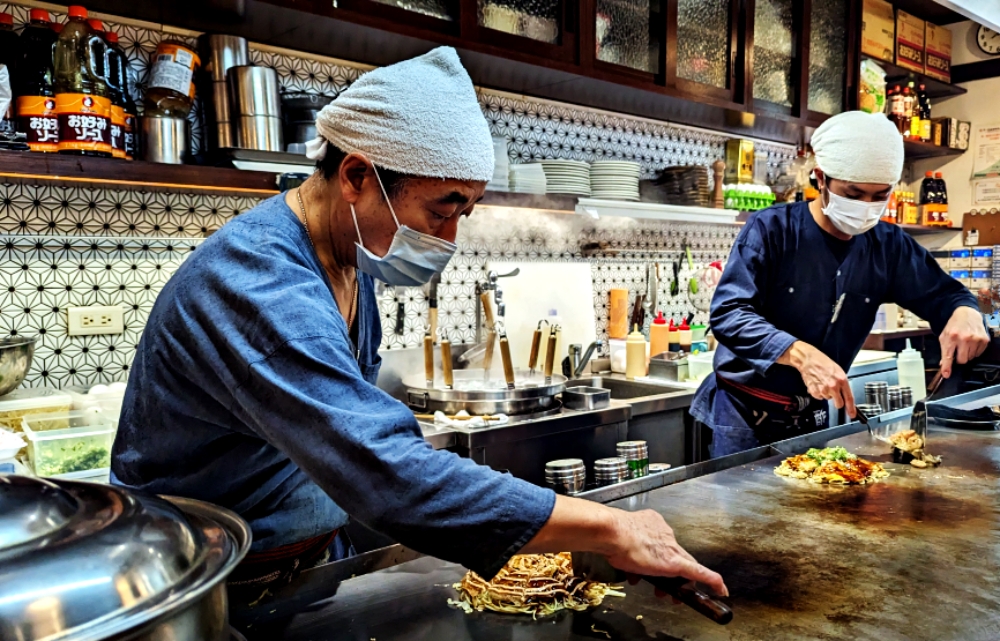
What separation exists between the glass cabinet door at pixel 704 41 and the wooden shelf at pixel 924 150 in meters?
2.16

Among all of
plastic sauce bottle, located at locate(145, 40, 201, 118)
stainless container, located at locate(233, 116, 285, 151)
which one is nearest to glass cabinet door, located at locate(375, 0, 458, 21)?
stainless container, located at locate(233, 116, 285, 151)

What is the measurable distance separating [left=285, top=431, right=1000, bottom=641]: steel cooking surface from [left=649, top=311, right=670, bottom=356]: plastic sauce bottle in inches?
81.2

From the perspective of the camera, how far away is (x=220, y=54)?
2607 mm

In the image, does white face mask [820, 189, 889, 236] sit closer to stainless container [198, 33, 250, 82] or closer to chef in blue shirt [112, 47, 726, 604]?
chef in blue shirt [112, 47, 726, 604]

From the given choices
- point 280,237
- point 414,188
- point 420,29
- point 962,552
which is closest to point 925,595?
point 962,552

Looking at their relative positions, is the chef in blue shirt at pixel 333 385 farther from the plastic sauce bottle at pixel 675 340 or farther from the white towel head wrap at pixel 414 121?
the plastic sauce bottle at pixel 675 340

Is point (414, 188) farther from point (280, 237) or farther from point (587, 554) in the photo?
point (587, 554)

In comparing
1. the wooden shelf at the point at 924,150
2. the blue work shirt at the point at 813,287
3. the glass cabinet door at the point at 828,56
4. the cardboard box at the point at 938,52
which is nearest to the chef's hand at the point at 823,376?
the blue work shirt at the point at 813,287

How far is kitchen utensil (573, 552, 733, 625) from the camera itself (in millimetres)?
1017

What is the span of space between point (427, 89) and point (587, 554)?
2.34 ft

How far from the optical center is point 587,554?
3.61ft

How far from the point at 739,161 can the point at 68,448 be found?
148 inches

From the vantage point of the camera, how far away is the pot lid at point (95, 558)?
0.59m

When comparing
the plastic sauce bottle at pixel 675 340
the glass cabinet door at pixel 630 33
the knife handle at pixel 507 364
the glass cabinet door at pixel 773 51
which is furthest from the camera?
the glass cabinet door at pixel 773 51
